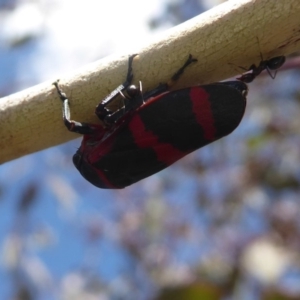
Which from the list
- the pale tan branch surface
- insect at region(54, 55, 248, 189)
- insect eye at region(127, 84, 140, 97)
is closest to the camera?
the pale tan branch surface

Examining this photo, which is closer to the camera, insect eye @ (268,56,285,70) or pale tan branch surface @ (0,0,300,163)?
pale tan branch surface @ (0,0,300,163)

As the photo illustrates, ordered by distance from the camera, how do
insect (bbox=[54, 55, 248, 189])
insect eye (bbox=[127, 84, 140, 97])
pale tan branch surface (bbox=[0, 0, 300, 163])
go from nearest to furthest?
pale tan branch surface (bbox=[0, 0, 300, 163])
insect eye (bbox=[127, 84, 140, 97])
insect (bbox=[54, 55, 248, 189])

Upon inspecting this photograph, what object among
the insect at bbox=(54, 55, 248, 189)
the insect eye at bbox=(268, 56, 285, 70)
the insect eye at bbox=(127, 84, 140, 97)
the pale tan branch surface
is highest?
the pale tan branch surface

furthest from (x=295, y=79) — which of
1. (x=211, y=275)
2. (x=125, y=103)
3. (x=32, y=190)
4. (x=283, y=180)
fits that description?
(x=125, y=103)

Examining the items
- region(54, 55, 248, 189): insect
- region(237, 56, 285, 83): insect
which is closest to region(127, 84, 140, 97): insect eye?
region(54, 55, 248, 189): insect

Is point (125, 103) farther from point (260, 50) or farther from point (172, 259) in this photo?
point (172, 259)

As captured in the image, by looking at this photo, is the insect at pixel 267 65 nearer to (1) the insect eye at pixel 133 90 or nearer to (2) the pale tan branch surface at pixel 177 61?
(2) the pale tan branch surface at pixel 177 61

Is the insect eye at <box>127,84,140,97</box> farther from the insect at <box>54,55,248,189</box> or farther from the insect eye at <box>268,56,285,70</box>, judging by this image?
the insect eye at <box>268,56,285,70</box>
